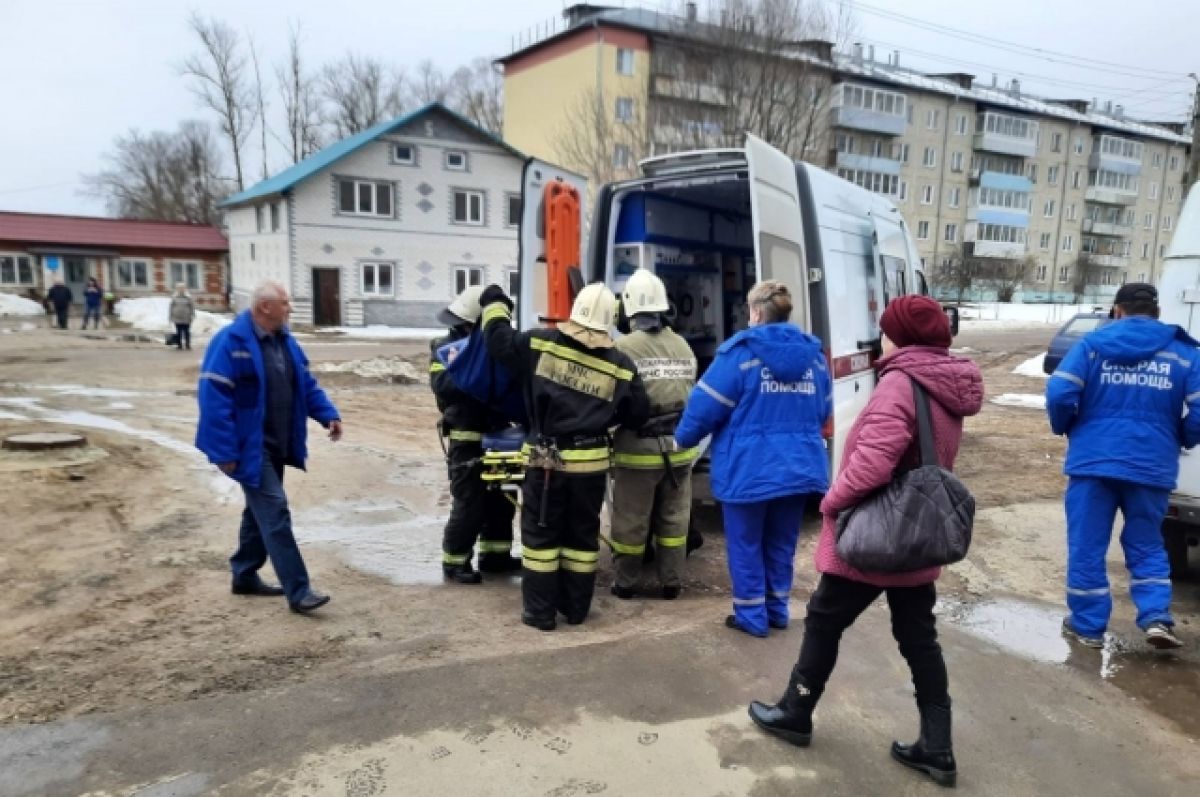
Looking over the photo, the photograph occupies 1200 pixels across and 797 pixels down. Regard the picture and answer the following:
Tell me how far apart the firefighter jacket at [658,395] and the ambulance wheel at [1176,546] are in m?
2.89

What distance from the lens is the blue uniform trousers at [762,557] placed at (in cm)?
394

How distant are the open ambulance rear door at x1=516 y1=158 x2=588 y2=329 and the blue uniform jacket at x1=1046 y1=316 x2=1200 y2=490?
2.99 meters

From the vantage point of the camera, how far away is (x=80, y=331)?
2388 cm

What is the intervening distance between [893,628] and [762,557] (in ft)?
4.10

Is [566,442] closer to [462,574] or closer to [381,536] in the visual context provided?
[462,574]

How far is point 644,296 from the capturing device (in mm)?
4691

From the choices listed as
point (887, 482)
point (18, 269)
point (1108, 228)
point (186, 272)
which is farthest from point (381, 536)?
point (1108, 228)

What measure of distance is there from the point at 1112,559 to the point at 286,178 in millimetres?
30031

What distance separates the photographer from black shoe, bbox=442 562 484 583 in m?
4.82

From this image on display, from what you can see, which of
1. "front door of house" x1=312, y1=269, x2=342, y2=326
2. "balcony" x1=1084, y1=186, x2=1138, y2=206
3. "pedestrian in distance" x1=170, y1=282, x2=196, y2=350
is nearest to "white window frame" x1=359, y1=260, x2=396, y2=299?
"front door of house" x1=312, y1=269, x2=342, y2=326

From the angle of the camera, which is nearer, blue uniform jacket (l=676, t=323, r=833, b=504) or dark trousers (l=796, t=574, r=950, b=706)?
dark trousers (l=796, t=574, r=950, b=706)

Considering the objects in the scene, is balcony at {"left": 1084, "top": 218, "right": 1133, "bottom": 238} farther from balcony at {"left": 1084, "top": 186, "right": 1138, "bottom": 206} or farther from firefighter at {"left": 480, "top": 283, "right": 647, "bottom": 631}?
firefighter at {"left": 480, "top": 283, "right": 647, "bottom": 631}

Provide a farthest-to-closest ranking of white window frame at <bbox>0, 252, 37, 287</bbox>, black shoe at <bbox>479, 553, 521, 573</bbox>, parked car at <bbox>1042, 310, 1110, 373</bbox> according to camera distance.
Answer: white window frame at <bbox>0, 252, 37, 287</bbox> < parked car at <bbox>1042, 310, 1110, 373</bbox> < black shoe at <bbox>479, 553, 521, 573</bbox>

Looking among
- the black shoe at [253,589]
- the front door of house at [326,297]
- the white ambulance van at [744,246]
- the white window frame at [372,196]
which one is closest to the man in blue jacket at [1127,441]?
the white ambulance van at [744,246]
